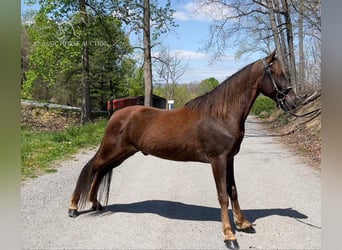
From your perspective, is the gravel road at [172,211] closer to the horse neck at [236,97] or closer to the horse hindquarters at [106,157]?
the horse hindquarters at [106,157]

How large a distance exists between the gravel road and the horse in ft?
1.51

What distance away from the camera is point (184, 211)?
4.67 metres

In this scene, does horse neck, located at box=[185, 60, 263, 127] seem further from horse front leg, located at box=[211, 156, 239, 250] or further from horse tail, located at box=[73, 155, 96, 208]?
horse tail, located at box=[73, 155, 96, 208]

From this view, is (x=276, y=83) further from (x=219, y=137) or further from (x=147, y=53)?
(x=147, y=53)

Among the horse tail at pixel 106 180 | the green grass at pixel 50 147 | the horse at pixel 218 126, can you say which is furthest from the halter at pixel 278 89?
the green grass at pixel 50 147

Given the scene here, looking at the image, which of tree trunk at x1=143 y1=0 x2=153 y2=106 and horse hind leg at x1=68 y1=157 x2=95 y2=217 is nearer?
horse hind leg at x1=68 y1=157 x2=95 y2=217

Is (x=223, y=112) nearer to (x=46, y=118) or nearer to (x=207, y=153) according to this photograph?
(x=207, y=153)

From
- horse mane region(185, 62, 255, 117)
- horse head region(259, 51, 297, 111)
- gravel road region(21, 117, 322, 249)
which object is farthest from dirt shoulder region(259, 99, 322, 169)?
horse mane region(185, 62, 255, 117)


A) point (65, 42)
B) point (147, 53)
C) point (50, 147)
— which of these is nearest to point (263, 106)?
point (147, 53)

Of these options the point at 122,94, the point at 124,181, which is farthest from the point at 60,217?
the point at 122,94

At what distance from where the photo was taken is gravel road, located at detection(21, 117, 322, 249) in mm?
3670

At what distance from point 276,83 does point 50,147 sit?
7.01 metres

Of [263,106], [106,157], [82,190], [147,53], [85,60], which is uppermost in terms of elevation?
[147,53]

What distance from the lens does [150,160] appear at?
841 centimetres
